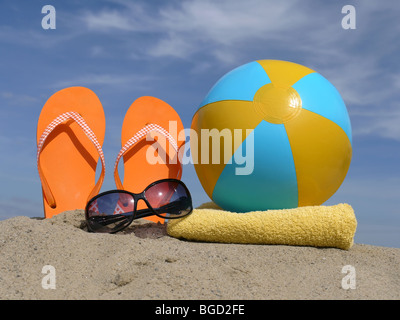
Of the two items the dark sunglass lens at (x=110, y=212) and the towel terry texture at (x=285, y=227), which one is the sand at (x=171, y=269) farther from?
the dark sunglass lens at (x=110, y=212)

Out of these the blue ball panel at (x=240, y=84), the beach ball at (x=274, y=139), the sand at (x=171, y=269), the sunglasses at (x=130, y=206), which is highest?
the blue ball panel at (x=240, y=84)

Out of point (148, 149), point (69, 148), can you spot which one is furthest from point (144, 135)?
point (69, 148)

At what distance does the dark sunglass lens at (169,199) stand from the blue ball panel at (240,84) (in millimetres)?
956

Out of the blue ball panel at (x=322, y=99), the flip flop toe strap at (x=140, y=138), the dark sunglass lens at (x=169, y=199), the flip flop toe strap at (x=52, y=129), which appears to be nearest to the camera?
the blue ball panel at (x=322, y=99)

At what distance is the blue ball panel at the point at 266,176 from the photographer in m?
3.90

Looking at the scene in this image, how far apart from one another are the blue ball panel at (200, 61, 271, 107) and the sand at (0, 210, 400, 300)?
1.45 m

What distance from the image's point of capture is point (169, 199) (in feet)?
13.8

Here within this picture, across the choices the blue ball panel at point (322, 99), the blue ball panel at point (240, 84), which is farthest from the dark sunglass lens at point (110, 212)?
the blue ball panel at point (322, 99)

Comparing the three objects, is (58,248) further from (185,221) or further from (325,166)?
(325,166)

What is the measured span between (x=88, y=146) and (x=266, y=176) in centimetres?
236

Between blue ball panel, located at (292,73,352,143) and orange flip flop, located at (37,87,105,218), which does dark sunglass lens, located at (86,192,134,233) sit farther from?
blue ball panel, located at (292,73,352,143)
